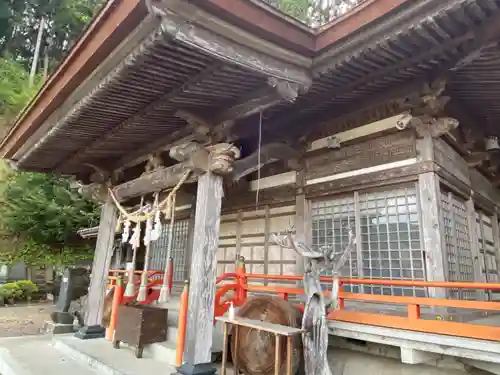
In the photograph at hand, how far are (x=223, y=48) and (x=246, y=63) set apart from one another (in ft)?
0.91

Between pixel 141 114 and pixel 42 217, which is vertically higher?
pixel 42 217

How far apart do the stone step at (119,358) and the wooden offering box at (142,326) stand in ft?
0.56

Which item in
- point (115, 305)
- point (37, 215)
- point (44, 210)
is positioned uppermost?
point (44, 210)

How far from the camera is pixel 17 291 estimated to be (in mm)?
17719

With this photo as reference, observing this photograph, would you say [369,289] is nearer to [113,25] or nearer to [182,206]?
[113,25]

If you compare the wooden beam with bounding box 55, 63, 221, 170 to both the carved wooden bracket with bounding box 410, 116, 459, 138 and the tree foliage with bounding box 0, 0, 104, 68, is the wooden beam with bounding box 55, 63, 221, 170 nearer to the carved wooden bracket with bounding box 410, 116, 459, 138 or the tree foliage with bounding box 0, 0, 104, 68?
the carved wooden bracket with bounding box 410, 116, 459, 138

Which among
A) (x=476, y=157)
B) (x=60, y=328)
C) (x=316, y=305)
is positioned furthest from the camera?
(x=60, y=328)

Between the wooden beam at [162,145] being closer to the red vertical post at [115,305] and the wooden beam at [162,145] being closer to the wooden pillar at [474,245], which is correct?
the red vertical post at [115,305]

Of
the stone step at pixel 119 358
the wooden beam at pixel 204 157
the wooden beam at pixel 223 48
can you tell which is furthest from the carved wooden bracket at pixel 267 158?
the stone step at pixel 119 358

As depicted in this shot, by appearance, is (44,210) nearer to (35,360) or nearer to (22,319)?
(22,319)

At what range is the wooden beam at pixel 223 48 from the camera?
109 inches

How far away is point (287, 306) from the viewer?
4.31 metres

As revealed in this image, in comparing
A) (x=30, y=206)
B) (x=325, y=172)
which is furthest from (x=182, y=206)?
(x=30, y=206)

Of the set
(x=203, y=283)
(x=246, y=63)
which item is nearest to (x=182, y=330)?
(x=203, y=283)
